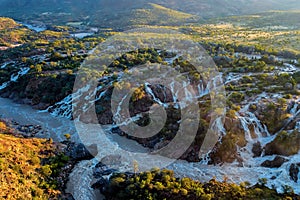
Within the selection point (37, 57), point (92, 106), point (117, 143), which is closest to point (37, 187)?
point (117, 143)

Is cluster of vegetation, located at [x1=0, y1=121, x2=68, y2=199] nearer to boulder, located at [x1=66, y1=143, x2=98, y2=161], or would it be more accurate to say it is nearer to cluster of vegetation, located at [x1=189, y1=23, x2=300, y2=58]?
boulder, located at [x1=66, y1=143, x2=98, y2=161]

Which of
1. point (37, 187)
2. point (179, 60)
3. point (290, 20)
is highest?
point (290, 20)

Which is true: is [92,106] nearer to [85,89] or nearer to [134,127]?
[85,89]

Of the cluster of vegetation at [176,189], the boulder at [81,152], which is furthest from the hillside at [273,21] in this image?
the boulder at [81,152]

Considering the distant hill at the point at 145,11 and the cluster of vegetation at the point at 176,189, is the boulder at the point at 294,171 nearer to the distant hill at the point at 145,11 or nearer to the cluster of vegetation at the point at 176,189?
the cluster of vegetation at the point at 176,189

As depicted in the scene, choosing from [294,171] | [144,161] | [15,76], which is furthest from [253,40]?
[15,76]

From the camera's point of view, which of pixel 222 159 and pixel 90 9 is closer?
pixel 222 159
